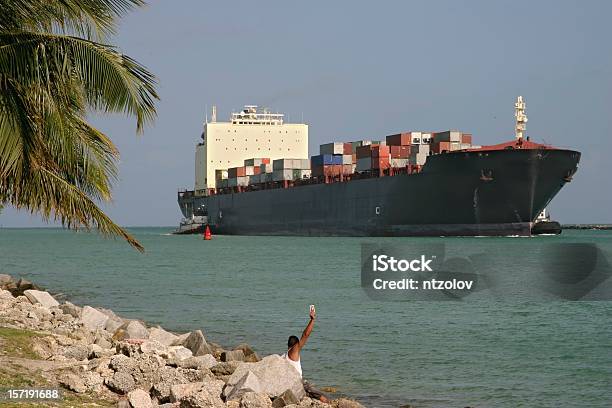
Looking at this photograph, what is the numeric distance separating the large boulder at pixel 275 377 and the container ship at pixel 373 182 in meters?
35.4

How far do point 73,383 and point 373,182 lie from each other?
140ft

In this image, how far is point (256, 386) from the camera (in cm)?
761

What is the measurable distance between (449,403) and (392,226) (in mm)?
38426

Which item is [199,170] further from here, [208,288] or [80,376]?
[80,376]

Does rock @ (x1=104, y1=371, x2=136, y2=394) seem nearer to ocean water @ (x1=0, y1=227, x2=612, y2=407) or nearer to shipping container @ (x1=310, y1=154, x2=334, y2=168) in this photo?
ocean water @ (x1=0, y1=227, x2=612, y2=407)

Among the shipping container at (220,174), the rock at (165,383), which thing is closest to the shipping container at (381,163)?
the shipping container at (220,174)

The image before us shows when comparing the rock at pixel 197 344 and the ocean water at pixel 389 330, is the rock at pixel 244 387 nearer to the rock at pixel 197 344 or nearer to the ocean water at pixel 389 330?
the ocean water at pixel 389 330

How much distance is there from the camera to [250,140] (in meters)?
71.2

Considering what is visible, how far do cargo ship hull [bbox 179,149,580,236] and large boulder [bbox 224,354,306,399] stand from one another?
35.4m

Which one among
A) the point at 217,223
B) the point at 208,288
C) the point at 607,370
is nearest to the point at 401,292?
the point at 208,288

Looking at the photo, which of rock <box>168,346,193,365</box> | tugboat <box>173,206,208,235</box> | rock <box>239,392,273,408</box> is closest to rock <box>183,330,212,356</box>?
rock <box>168,346,193,365</box>

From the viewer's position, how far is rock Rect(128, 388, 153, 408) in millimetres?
6688

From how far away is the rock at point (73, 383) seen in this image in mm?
7043

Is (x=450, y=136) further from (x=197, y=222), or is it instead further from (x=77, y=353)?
(x=77, y=353)
